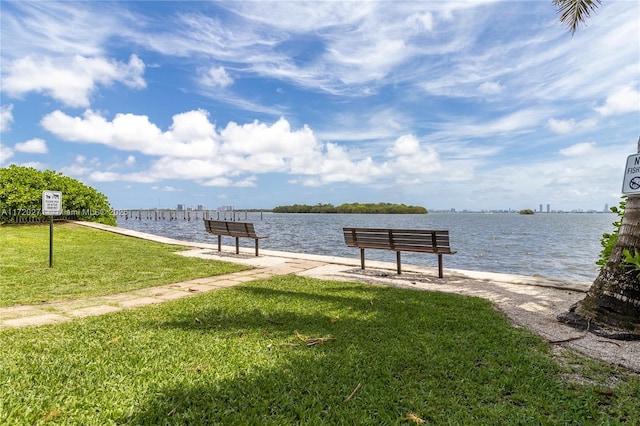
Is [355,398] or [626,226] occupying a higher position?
[626,226]

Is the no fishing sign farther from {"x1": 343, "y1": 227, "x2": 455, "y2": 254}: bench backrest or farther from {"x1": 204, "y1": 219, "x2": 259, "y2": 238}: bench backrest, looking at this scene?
{"x1": 204, "y1": 219, "x2": 259, "y2": 238}: bench backrest

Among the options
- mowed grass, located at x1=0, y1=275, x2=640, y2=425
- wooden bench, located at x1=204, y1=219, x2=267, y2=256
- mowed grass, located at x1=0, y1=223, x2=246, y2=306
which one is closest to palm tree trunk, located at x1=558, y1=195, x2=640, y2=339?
mowed grass, located at x1=0, y1=275, x2=640, y2=425

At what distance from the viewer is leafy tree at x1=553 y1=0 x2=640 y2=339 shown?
13.9ft

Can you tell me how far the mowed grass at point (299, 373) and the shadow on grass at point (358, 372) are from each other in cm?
1

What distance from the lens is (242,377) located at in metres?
3.03

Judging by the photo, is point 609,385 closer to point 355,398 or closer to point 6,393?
point 355,398

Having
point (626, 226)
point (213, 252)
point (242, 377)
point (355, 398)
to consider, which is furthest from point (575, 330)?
point (213, 252)

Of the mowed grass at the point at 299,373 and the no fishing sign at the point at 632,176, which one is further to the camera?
the no fishing sign at the point at 632,176

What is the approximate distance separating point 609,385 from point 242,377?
2.95 meters

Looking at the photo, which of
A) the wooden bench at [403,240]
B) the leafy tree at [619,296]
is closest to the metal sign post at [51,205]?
the wooden bench at [403,240]

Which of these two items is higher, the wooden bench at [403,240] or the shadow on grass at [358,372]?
the wooden bench at [403,240]

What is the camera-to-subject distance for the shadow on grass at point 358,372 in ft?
8.46

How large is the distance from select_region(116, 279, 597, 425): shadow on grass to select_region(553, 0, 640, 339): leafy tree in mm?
999

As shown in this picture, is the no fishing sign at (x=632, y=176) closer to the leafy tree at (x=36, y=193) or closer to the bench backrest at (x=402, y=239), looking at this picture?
the bench backrest at (x=402, y=239)
